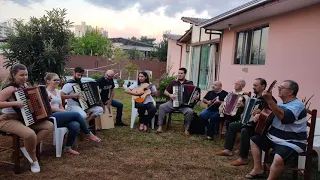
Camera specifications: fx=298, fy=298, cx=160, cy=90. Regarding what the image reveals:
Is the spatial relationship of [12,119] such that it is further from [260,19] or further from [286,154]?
[260,19]

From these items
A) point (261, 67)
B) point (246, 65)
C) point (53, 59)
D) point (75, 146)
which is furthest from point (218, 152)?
point (53, 59)

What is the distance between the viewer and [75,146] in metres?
4.78

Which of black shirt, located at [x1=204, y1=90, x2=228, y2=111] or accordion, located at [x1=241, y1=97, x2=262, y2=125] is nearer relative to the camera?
accordion, located at [x1=241, y1=97, x2=262, y2=125]

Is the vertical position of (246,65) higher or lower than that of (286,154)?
higher

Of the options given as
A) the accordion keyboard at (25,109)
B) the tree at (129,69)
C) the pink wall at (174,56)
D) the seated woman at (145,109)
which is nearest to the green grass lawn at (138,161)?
the seated woman at (145,109)

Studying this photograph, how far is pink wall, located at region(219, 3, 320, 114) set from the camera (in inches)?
206

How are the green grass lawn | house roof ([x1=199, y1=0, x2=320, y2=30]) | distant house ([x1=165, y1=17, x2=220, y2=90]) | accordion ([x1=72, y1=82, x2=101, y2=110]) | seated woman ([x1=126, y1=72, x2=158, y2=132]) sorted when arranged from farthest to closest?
distant house ([x1=165, y1=17, x2=220, y2=90]) < seated woman ([x1=126, y1=72, x2=158, y2=132]) < house roof ([x1=199, y1=0, x2=320, y2=30]) < accordion ([x1=72, y1=82, x2=101, y2=110]) < the green grass lawn

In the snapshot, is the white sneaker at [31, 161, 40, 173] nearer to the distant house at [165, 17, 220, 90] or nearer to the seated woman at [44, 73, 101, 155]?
the seated woman at [44, 73, 101, 155]

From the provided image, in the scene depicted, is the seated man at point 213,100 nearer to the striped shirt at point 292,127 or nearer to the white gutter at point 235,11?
the white gutter at point 235,11

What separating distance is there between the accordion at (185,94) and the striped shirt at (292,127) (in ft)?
8.39

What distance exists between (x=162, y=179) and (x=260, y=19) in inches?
195

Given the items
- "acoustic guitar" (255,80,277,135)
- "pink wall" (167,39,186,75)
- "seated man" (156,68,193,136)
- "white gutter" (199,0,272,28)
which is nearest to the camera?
"acoustic guitar" (255,80,277,135)

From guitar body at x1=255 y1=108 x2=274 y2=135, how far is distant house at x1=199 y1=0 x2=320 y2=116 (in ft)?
6.58

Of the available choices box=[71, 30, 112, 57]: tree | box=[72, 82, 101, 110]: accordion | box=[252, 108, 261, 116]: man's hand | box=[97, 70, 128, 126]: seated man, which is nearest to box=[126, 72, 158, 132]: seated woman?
box=[97, 70, 128, 126]: seated man
